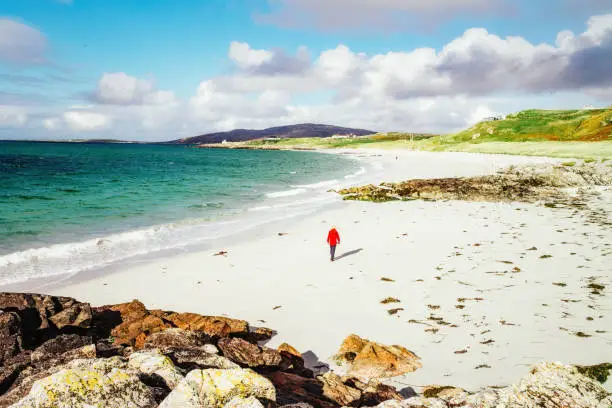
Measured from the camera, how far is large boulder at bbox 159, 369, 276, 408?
16.0ft

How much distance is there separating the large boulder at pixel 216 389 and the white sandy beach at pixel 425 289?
13.7ft

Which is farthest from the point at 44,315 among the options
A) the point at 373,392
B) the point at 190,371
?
the point at 373,392

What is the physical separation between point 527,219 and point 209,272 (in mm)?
19273

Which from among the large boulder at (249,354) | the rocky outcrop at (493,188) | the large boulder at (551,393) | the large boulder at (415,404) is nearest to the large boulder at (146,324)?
the large boulder at (249,354)

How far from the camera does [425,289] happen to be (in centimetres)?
1295

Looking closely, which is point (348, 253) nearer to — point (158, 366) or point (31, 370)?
point (158, 366)

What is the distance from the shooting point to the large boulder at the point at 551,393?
4.87m

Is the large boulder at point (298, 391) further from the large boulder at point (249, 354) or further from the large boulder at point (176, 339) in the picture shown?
the large boulder at point (176, 339)

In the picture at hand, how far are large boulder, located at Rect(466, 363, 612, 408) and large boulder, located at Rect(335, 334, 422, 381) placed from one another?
3.00 meters

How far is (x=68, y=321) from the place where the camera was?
9203 millimetres

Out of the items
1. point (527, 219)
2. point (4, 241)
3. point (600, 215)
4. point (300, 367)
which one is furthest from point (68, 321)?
point (600, 215)

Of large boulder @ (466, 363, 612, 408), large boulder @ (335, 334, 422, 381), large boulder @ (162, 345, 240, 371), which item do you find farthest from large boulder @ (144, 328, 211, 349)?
large boulder @ (466, 363, 612, 408)

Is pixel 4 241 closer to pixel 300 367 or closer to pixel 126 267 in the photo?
pixel 126 267

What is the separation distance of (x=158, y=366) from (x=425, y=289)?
9.60m
